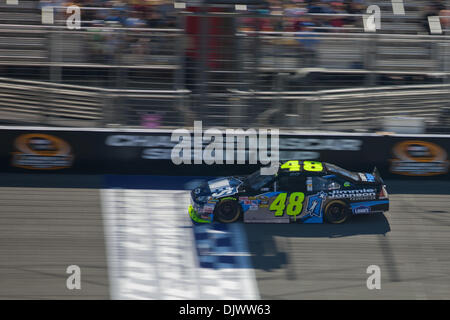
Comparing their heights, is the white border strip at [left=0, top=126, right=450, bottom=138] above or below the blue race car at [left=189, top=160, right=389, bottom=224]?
above

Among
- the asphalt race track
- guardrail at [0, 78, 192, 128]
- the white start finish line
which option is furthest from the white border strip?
the white start finish line

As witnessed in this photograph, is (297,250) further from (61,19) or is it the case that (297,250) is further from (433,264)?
(61,19)

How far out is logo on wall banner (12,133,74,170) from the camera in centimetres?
1214

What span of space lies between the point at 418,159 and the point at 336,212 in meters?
2.69

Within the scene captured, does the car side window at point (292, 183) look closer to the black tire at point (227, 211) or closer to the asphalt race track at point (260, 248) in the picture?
the asphalt race track at point (260, 248)

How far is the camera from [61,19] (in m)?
12.2

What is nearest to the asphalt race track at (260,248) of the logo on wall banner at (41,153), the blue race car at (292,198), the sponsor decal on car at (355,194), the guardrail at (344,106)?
the blue race car at (292,198)

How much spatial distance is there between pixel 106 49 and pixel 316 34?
3.95m

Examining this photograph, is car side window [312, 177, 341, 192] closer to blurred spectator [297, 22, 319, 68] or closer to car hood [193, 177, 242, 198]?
car hood [193, 177, 242, 198]

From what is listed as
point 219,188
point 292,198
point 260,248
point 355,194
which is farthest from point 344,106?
point 260,248

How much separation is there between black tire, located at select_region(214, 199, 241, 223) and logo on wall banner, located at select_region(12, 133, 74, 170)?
3411 mm

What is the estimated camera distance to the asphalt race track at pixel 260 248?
8719 millimetres

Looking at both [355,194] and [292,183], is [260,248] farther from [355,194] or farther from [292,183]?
[355,194]

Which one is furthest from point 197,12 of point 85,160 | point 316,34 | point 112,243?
point 112,243
